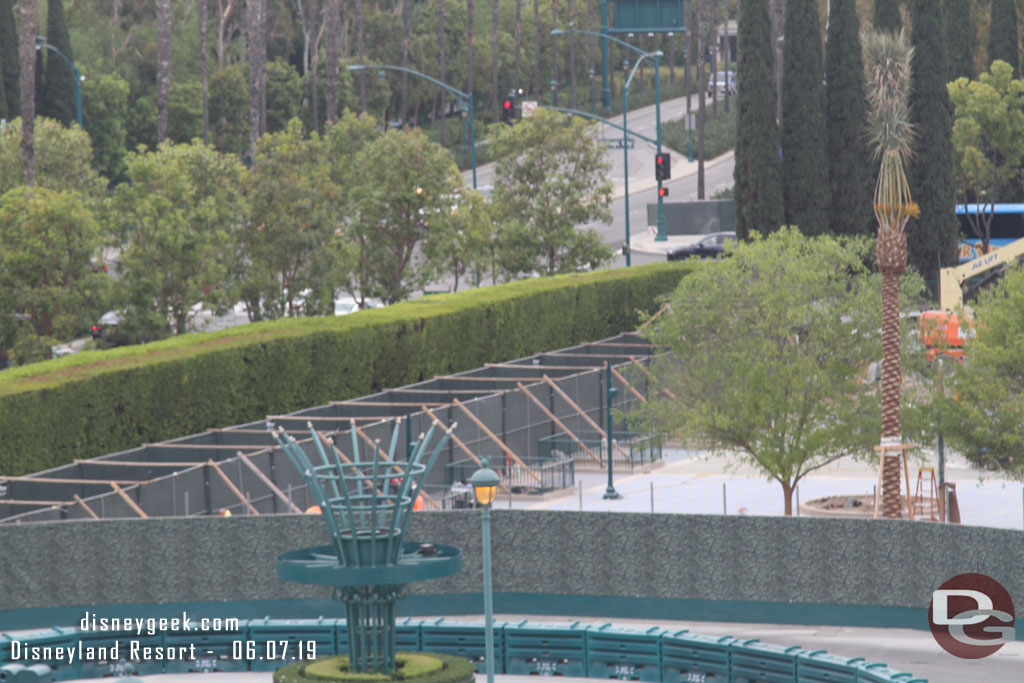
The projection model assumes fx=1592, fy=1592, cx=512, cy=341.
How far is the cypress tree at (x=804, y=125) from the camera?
64.0m

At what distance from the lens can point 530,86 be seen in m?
149

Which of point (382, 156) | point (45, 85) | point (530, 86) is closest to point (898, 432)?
point (382, 156)

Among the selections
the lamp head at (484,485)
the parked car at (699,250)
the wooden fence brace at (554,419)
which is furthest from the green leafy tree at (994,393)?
the parked car at (699,250)

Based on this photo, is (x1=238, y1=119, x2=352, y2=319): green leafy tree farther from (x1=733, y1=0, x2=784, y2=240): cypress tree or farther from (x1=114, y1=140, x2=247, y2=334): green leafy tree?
(x1=733, y1=0, x2=784, y2=240): cypress tree

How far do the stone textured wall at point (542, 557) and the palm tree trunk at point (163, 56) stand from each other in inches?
1845

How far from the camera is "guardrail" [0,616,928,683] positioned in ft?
78.1

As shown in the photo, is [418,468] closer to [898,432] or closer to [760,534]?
[760,534]

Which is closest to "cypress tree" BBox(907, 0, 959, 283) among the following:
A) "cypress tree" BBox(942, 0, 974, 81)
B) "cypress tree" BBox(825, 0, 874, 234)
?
"cypress tree" BBox(825, 0, 874, 234)

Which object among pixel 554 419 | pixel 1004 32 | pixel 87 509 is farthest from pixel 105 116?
pixel 87 509

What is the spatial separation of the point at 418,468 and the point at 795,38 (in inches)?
1823

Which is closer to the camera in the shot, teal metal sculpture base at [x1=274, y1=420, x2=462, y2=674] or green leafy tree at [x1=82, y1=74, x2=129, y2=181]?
teal metal sculpture base at [x1=274, y1=420, x2=462, y2=674]

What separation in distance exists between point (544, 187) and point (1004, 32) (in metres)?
32.7

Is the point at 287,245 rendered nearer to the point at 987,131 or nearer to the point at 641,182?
the point at 987,131

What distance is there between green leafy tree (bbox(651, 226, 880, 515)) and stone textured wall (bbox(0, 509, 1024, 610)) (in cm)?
707
